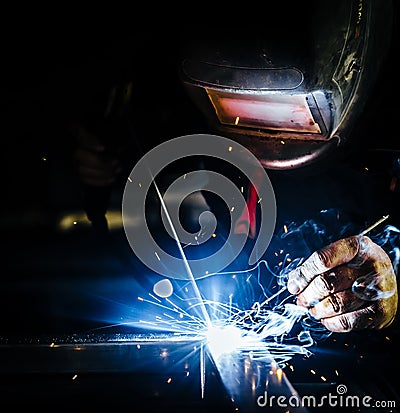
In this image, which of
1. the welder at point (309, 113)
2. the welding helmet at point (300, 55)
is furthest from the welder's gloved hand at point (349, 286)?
the welding helmet at point (300, 55)

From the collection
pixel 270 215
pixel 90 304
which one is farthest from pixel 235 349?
pixel 90 304

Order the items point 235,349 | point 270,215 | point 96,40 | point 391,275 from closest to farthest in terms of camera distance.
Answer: point 235,349, point 391,275, point 96,40, point 270,215

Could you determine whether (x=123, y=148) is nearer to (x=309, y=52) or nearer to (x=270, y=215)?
(x=270, y=215)

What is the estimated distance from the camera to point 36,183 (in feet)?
10.0

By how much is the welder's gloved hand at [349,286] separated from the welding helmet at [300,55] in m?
0.54

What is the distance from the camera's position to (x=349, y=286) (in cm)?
169

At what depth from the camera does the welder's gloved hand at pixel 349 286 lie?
1.67m

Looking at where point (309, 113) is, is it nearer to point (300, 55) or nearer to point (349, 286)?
point (300, 55)

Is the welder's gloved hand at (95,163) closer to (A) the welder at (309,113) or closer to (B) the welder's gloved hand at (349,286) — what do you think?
(A) the welder at (309,113)

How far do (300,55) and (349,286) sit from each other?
0.90 m

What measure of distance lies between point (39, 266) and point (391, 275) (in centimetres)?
225

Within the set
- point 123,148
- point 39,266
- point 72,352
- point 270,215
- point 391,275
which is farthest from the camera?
point 39,266

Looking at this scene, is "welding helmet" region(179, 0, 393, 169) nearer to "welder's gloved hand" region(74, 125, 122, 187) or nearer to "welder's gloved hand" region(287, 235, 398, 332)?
"welder's gloved hand" region(287, 235, 398, 332)

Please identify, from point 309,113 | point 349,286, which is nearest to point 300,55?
point 309,113
